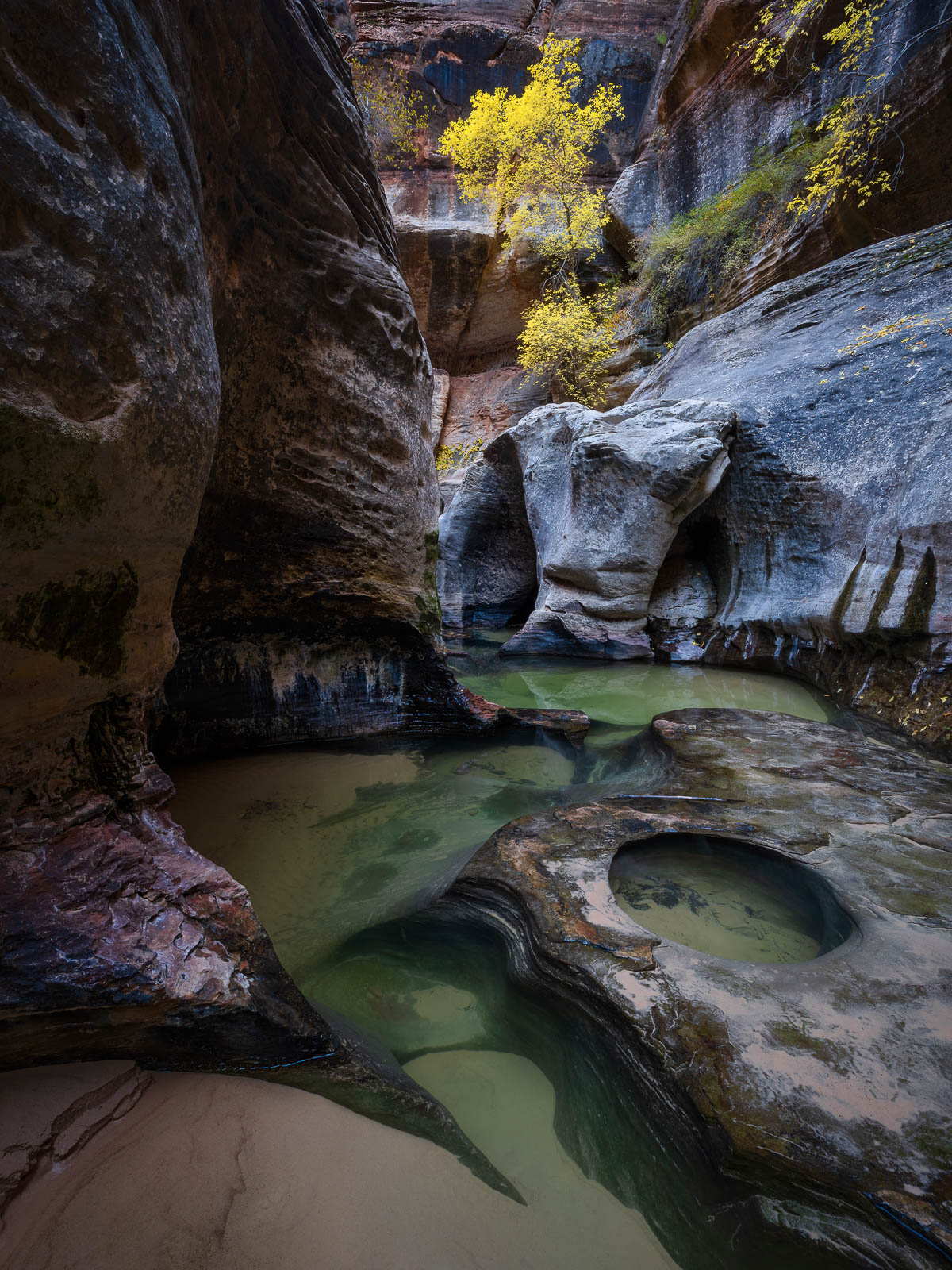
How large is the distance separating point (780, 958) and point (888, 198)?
10067 millimetres

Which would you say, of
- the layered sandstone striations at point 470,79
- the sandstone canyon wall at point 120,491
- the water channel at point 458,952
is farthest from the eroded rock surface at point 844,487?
the layered sandstone striations at point 470,79

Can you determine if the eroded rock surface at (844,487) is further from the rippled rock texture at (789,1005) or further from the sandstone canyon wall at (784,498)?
the rippled rock texture at (789,1005)

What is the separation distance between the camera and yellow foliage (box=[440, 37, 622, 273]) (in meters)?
15.9

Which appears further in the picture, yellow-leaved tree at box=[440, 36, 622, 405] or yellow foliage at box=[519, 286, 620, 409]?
yellow-leaved tree at box=[440, 36, 622, 405]

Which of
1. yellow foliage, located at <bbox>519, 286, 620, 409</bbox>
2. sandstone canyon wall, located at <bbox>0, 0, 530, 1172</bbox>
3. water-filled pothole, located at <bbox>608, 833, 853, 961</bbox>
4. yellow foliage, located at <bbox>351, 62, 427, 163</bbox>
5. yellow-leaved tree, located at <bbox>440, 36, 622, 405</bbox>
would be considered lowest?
water-filled pothole, located at <bbox>608, 833, 853, 961</bbox>

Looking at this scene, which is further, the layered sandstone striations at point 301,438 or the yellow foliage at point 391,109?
the yellow foliage at point 391,109

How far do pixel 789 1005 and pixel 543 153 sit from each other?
20.8 metres

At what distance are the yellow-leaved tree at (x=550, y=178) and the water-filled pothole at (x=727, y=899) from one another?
553 inches

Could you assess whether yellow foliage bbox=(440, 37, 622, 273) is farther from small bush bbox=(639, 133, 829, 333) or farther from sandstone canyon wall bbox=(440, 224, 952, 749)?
sandstone canyon wall bbox=(440, 224, 952, 749)

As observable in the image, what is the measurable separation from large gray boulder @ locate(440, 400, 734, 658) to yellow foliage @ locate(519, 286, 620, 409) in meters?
4.95

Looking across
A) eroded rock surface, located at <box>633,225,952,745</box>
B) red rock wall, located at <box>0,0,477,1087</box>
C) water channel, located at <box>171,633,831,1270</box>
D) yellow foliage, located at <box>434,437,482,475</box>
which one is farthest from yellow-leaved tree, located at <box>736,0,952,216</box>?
yellow foliage, located at <box>434,437,482,475</box>

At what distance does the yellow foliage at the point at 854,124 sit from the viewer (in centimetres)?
704

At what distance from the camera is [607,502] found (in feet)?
26.4

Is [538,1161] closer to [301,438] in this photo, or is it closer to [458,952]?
[458,952]
